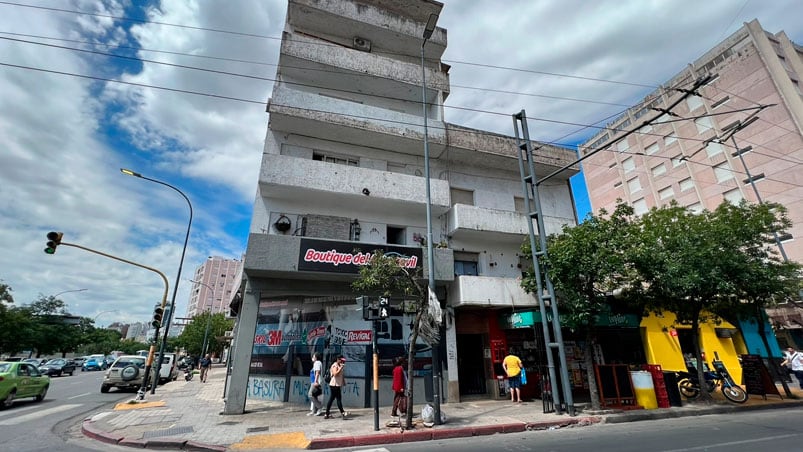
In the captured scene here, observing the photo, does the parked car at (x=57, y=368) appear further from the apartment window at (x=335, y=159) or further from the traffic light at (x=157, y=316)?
the apartment window at (x=335, y=159)

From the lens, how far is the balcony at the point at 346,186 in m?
12.5

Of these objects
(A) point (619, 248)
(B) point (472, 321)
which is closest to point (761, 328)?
(A) point (619, 248)

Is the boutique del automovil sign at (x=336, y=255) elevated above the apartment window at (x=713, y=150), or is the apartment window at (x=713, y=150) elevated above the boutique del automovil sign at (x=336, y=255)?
the apartment window at (x=713, y=150)

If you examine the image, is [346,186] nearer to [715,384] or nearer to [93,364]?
[715,384]

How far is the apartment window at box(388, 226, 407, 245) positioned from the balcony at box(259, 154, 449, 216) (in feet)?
2.47

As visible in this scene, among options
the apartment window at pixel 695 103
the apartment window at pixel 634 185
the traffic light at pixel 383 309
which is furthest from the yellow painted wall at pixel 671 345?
the apartment window at pixel 695 103

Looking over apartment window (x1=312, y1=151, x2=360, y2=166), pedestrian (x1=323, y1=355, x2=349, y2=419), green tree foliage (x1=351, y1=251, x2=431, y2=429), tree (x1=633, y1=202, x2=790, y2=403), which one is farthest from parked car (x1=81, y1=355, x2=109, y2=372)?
tree (x1=633, y1=202, x2=790, y2=403)

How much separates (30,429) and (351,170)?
459 inches

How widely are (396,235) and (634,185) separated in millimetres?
40623

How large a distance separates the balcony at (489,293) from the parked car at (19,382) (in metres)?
15.9

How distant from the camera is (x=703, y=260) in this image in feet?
36.2

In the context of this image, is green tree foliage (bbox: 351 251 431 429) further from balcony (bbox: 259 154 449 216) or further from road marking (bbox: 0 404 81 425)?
road marking (bbox: 0 404 81 425)

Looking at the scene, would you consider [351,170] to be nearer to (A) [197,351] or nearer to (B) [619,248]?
(B) [619,248]

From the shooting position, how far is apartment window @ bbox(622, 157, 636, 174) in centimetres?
4278
